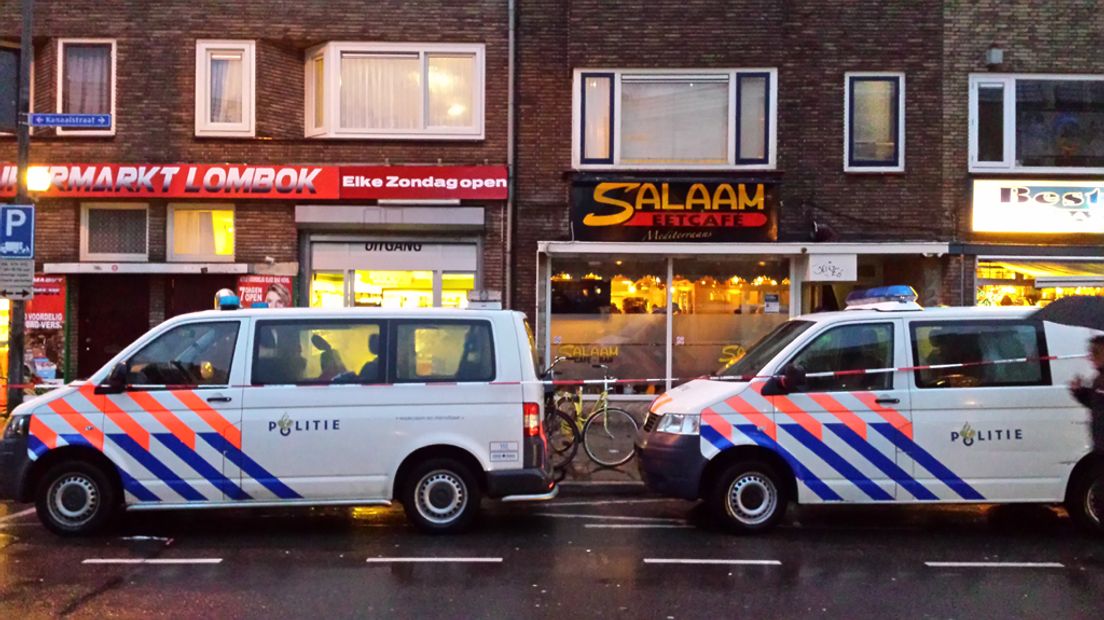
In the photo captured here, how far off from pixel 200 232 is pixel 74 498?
7.89m

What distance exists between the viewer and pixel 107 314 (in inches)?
616

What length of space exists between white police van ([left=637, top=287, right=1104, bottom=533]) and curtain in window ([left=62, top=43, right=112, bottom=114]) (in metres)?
11.3

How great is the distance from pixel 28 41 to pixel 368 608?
28.9 feet

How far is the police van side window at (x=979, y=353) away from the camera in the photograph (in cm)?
868

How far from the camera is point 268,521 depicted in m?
9.27

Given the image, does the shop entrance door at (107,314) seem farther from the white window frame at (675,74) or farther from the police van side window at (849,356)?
the police van side window at (849,356)

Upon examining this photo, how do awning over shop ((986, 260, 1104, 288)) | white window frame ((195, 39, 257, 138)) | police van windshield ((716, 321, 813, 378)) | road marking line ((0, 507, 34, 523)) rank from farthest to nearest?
1. white window frame ((195, 39, 257, 138))
2. awning over shop ((986, 260, 1104, 288))
3. road marking line ((0, 507, 34, 523))
4. police van windshield ((716, 321, 813, 378))

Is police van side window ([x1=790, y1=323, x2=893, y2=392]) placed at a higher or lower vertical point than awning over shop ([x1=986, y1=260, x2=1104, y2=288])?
lower

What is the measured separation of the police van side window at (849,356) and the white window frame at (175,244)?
31.9ft

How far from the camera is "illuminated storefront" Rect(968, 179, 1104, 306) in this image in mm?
15180

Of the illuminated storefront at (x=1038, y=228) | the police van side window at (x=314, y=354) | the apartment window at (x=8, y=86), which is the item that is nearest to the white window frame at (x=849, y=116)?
the illuminated storefront at (x=1038, y=228)

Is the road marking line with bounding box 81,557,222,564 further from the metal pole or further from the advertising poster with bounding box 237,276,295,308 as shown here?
the advertising poster with bounding box 237,276,295,308

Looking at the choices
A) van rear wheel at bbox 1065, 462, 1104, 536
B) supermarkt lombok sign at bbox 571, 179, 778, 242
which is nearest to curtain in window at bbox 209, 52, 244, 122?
supermarkt lombok sign at bbox 571, 179, 778, 242

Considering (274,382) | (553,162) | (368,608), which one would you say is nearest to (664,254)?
(553,162)
